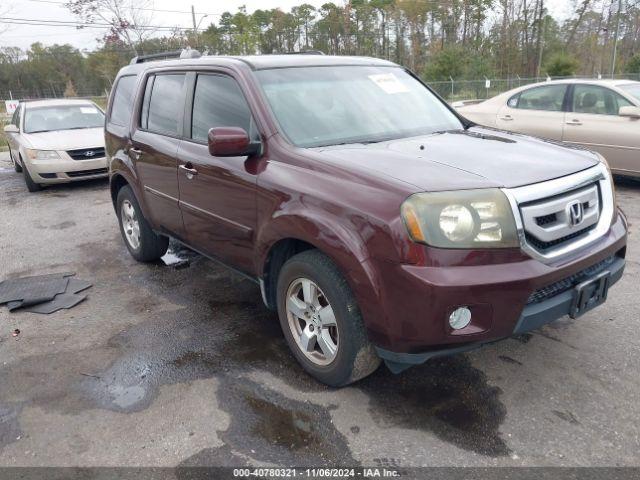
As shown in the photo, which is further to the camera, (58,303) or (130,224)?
(130,224)

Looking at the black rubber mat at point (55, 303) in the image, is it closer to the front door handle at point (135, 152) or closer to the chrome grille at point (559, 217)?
the front door handle at point (135, 152)

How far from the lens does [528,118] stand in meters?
7.93

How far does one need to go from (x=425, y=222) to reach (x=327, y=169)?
0.67 m

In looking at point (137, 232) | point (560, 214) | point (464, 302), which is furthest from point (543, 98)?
point (464, 302)

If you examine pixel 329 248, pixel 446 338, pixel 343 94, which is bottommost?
pixel 446 338

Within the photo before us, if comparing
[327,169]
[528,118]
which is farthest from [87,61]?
[327,169]

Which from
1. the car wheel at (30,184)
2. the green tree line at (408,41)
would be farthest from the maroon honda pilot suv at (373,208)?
the green tree line at (408,41)

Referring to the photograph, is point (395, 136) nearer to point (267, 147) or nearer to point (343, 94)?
point (343, 94)

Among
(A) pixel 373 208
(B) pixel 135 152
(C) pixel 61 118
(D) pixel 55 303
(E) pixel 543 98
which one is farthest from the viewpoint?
(C) pixel 61 118

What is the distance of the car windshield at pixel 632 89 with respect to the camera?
6.96m

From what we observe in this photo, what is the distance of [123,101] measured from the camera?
5.18 meters

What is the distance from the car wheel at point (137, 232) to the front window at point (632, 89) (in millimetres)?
6279

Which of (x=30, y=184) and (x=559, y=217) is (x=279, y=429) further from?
(x=30, y=184)

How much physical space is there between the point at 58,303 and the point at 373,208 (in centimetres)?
321
